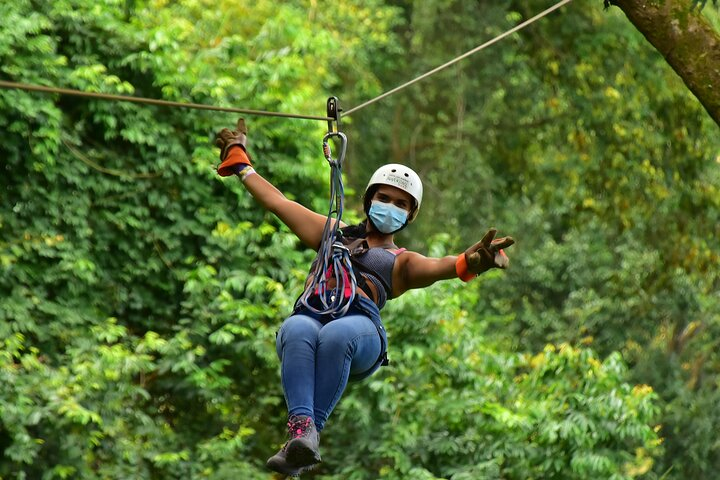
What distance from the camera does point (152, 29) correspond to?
7.62 metres

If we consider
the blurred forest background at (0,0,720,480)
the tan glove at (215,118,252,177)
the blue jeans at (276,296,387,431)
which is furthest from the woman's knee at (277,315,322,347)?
the blurred forest background at (0,0,720,480)

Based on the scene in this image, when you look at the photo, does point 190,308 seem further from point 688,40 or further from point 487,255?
point 487,255

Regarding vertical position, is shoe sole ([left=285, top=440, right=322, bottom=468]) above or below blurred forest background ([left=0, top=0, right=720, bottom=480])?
below

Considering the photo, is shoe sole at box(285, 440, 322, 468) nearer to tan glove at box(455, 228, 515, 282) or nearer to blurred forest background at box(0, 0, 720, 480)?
tan glove at box(455, 228, 515, 282)

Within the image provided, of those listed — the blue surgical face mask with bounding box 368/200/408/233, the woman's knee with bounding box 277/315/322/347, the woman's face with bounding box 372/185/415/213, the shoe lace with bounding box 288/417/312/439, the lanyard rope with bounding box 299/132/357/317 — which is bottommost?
the shoe lace with bounding box 288/417/312/439

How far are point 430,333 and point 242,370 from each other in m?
1.32

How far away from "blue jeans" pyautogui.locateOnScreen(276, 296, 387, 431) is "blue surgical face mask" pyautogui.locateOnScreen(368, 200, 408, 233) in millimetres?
378

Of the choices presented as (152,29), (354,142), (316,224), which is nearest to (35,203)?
(152,29)

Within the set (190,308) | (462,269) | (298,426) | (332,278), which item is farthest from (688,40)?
(190,308)

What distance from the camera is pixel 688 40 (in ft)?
13.7

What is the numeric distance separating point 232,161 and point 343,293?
0.71m

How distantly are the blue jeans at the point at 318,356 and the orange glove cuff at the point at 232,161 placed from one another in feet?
2.26

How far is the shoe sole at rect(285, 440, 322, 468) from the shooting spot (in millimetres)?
3352

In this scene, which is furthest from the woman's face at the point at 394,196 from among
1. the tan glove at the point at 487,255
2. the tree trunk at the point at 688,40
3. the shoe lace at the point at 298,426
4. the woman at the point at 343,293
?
the tree trunk at the point at 688,40
